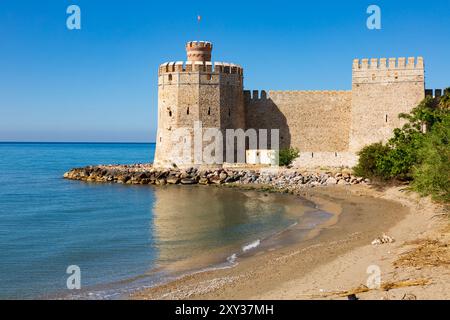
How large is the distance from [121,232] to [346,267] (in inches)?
268

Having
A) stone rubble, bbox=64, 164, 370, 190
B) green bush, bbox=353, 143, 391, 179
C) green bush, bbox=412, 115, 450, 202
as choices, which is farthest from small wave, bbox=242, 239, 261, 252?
stone rubble, bbox=64, 164, 370, 190

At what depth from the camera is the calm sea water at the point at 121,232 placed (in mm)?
10367

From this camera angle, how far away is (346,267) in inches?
380

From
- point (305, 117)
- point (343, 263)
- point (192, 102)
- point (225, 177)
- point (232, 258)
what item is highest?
point (192, 102)

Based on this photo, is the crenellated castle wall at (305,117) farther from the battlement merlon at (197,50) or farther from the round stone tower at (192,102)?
the battlement merlon at (197,50)

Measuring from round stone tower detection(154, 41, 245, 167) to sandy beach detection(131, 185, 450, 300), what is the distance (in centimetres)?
1197

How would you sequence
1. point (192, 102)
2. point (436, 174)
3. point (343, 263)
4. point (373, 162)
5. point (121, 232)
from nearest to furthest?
point (343, 263)
point (436, 174)
point (121, 232)
point (373, 162)
point (192, 102)

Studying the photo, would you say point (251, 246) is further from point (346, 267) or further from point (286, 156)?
point (286, 156)

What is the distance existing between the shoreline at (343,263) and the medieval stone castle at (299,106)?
20.1 feet

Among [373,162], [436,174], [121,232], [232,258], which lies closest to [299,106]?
[373,162]

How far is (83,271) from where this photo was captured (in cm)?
1075

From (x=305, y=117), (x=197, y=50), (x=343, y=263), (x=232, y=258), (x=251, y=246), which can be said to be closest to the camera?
(x=343, y=263)
